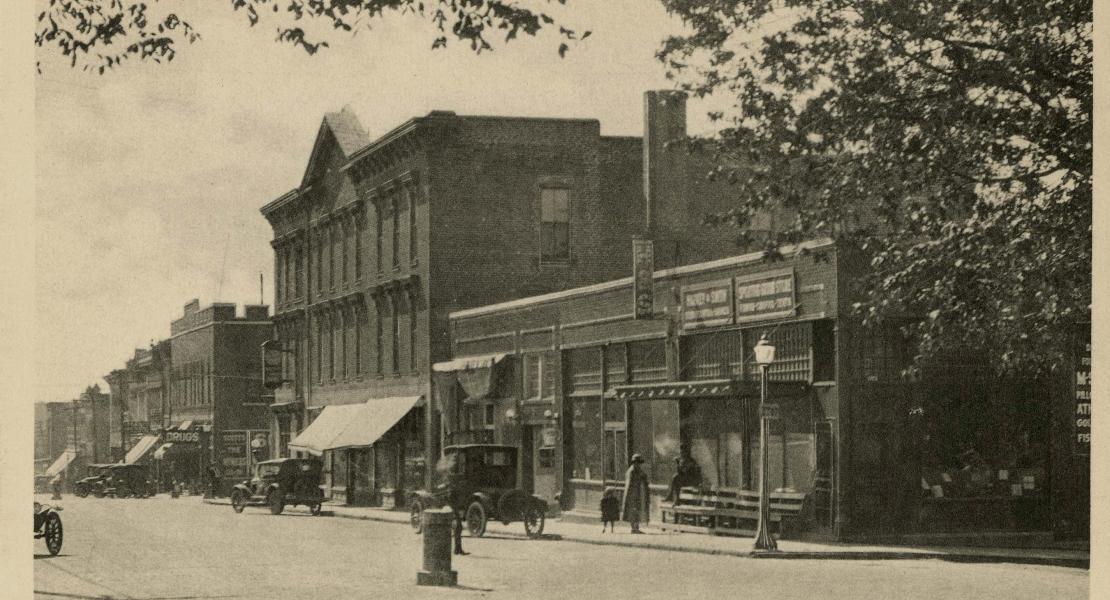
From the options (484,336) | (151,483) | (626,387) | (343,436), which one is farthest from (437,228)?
(151,483)

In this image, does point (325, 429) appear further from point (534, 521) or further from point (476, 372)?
point (534, 521)

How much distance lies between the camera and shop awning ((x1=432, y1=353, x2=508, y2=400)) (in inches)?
1550

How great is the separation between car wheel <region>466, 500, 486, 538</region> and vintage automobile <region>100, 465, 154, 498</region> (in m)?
32.8

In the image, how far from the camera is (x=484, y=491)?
100 feet

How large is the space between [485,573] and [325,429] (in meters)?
23.4

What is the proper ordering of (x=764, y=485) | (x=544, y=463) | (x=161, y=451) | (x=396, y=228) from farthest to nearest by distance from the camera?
1. (x=161, y=451)
2. (x=396, y=228)
3. (x=544, y=463)
4. (x=764, y=485)

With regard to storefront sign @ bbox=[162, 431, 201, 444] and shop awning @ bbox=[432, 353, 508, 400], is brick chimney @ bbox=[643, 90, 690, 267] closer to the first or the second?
shop awning @ bbox=[432, 353, 508, 400]

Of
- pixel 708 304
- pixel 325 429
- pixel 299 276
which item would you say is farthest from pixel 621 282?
pixel 325 429

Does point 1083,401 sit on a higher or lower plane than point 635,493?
higher

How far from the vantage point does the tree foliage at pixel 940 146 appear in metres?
17.4

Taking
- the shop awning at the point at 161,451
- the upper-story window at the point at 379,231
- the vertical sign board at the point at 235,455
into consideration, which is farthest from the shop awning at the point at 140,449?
the upper-story window at the point at 379,231

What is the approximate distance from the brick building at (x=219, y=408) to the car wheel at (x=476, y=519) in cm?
792

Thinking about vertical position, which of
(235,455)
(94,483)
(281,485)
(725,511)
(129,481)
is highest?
(725,511)

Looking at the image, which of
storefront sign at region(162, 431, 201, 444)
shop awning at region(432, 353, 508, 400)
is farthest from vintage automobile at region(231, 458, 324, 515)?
shop awning at region(432, 353, 508, 400)
